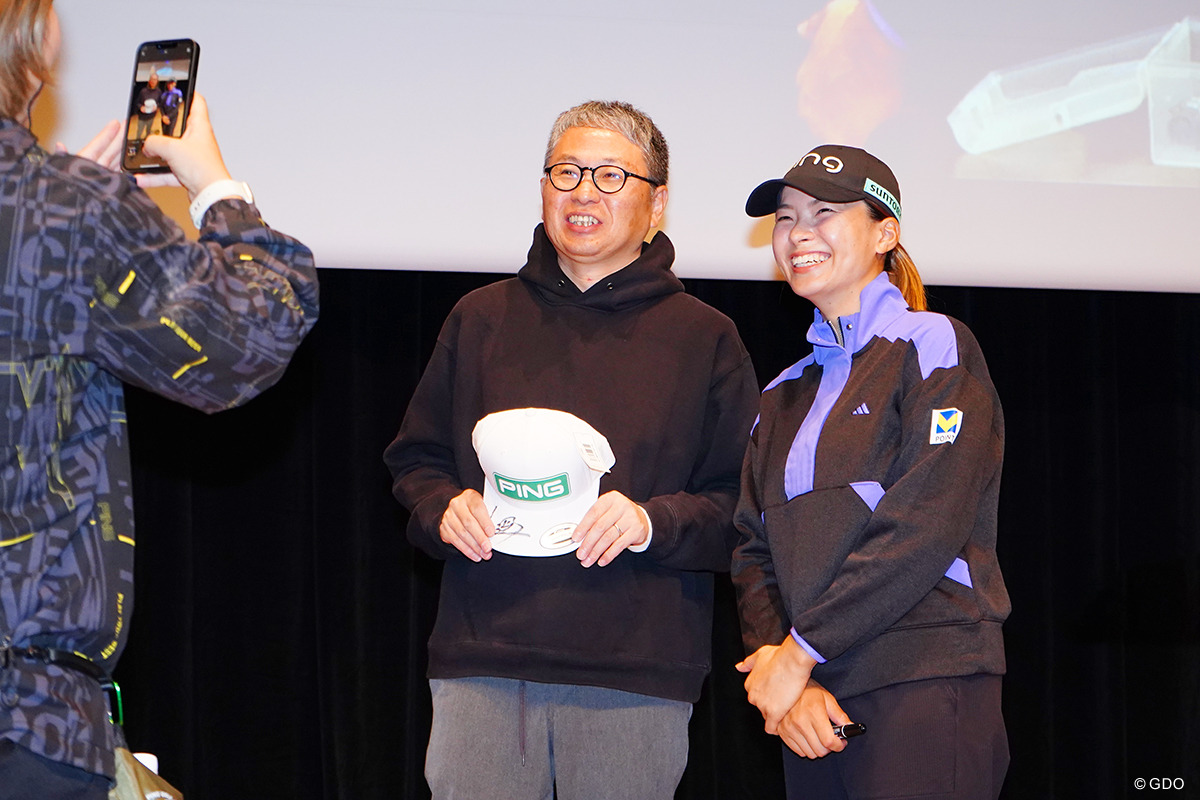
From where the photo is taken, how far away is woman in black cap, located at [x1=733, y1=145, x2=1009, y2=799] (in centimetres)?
168

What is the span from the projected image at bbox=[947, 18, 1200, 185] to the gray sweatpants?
1.83 m

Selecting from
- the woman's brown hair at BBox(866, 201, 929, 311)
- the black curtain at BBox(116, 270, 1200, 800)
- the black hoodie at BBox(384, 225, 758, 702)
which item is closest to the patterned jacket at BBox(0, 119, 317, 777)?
the black hoodie at BBox(384, 225, 758, 702)

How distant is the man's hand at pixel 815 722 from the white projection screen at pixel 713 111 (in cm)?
144

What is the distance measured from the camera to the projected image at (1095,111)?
3033 millimetres

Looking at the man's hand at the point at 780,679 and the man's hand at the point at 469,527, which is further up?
the man's hand at the point at 469,527

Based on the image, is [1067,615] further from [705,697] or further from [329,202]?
[329,202]

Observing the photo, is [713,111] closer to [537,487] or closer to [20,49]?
[537,487]

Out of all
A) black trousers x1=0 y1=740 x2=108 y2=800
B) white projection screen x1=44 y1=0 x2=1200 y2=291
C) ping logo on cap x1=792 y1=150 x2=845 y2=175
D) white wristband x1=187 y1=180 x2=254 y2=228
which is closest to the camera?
black trousers x1=0 y1=740 x2=108 y2=800

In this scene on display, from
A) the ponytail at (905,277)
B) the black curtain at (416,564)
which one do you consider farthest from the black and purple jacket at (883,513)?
the black curtain at (416,564)

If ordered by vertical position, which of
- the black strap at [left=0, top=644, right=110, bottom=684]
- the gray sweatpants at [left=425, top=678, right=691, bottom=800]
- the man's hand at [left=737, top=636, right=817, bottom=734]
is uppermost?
the black strap at [left=0, top=644, right=110, bottom=684]

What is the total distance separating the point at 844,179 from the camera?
6.41 ft

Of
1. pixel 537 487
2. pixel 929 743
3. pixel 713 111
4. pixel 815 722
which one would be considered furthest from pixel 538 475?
pixel 713 111

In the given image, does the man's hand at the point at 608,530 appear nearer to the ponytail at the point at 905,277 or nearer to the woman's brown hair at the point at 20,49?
the ponytail at the point at 905,277

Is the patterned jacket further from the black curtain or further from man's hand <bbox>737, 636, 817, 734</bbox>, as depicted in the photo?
the black curtain
